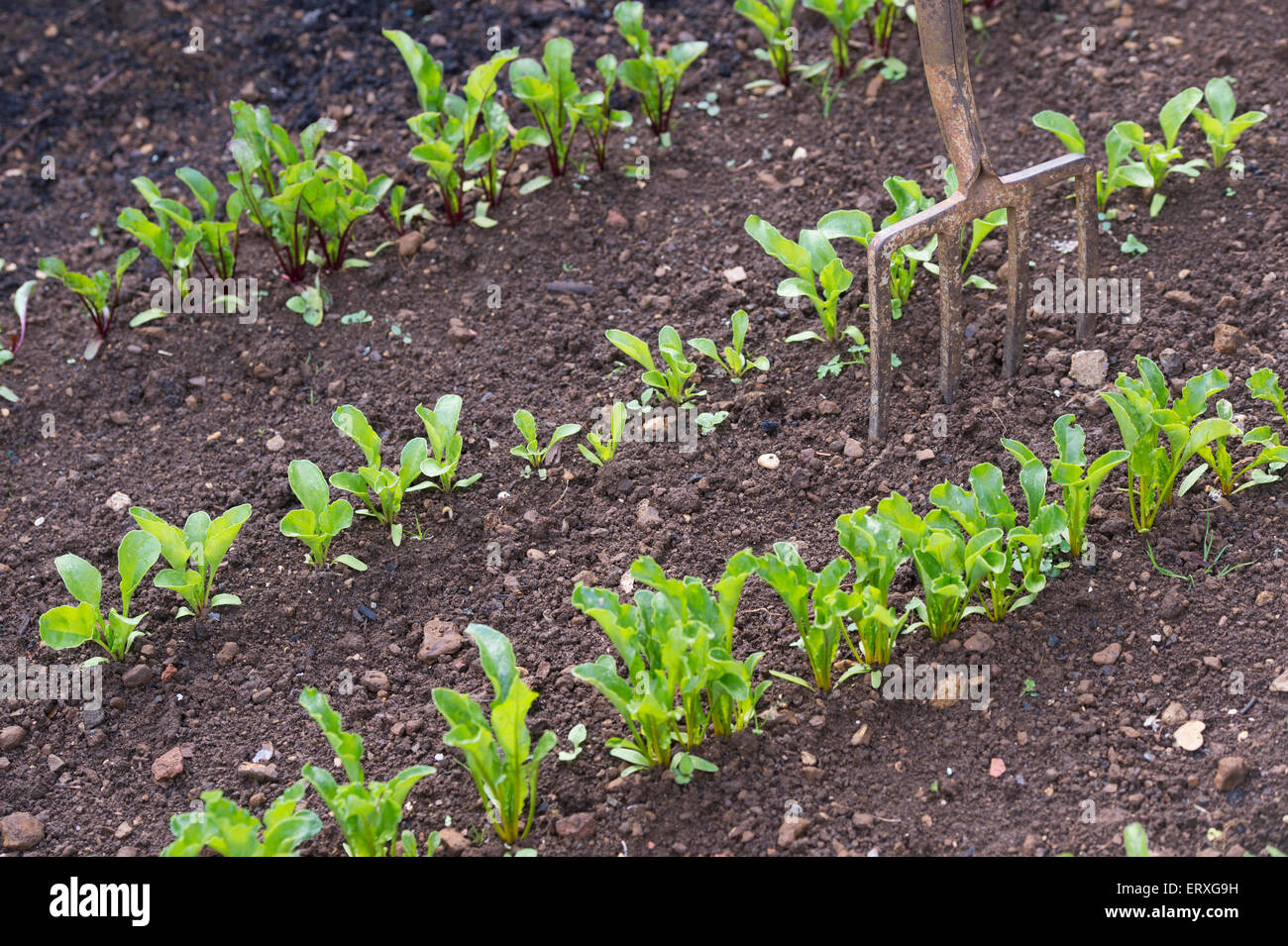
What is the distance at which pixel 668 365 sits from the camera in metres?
3.35

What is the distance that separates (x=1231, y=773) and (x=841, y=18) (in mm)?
2805

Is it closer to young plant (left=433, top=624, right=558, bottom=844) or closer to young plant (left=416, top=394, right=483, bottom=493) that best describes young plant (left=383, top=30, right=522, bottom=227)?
young plant (left=416, top=394, right=483, bottom=493)

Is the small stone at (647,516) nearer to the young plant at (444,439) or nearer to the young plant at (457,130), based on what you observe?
the young plant at (444,439)

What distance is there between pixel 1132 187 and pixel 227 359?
2.88 meters

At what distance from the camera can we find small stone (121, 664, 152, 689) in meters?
2.82

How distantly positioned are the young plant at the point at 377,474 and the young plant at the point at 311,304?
794mm

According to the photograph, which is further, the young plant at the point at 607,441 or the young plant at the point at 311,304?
the young plant at the point at 311,304

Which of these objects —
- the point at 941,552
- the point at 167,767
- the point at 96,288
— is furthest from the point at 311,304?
the point at 941,552

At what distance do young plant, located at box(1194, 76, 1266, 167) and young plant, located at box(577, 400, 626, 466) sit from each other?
2.01 metres

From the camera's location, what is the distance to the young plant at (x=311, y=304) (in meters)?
3.74

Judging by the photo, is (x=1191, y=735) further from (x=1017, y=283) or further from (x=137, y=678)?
(x=137, y=678)

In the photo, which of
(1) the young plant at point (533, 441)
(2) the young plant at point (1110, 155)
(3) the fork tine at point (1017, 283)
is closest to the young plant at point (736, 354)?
(1) the young plant at point (533, 441)
